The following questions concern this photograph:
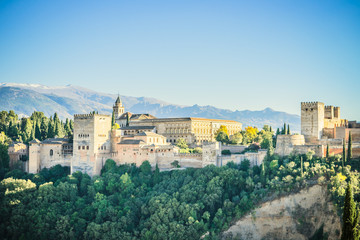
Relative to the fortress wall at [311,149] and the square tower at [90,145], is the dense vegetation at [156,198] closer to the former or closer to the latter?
the fortress wall at [311,149]

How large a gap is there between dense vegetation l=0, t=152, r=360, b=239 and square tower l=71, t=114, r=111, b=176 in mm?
2498

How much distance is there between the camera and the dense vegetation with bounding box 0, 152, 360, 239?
4591cm

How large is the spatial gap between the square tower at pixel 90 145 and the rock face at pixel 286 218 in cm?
2137

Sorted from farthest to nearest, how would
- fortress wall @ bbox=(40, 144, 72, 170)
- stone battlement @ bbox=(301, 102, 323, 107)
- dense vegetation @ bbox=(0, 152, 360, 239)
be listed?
fortress wall @ bbox=(40, 144, 72, 170) → stone battlement @ bbox=(301, 102, 323, 107) → dense vegetation @ bbox=(0, 152, 360, 239)

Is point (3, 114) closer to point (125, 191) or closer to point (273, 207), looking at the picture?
point (125, 191)

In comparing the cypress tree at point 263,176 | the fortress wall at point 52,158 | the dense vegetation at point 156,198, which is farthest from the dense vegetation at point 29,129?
the cypress tree at point 263,176

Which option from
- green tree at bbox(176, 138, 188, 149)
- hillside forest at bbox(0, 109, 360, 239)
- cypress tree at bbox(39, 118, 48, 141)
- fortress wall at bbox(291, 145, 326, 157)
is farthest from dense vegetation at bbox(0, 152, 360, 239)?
cypress tree at bbox(39, 118, 48, 141)

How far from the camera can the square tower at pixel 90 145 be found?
187ft

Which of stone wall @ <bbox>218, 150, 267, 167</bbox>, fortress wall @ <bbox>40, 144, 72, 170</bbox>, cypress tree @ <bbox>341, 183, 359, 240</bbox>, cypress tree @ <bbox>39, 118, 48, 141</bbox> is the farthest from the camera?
cypress tree @ <bbox>39, 118, 48, 141</bbox>

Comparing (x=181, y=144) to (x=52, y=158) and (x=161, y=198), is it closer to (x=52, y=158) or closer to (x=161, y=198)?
(x=161, y=198)

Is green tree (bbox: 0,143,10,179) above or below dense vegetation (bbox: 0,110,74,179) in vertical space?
below

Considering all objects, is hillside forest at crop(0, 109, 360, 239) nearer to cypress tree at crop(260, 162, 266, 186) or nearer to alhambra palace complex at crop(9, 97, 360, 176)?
cypress tree at crop(260, 162, 266, 186)

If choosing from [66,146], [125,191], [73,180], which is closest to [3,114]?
[66,146]

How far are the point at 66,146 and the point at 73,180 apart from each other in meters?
7.18
